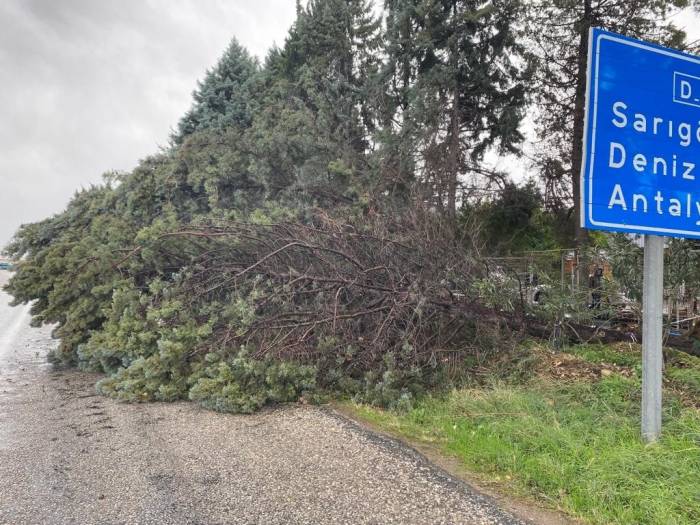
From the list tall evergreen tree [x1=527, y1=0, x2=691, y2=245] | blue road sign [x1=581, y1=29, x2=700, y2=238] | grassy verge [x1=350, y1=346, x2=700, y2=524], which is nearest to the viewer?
grassy verge [x1=350, y1=346, x2=700, y2=524]

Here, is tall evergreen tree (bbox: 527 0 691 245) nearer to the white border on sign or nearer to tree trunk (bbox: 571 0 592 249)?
tree trunk (bbox: 571 0 592 249)

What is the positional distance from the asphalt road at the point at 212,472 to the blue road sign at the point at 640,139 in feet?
6.96

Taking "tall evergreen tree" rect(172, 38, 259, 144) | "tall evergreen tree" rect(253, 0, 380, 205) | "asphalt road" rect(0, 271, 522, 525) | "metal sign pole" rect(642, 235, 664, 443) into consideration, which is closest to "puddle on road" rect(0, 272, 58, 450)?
"asphalt road" rect(0, 271, 522, 525)

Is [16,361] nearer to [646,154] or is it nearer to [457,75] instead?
[646,154]

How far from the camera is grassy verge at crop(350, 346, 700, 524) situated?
287 centimetres

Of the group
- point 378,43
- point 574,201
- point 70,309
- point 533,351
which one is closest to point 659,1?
point 574,201

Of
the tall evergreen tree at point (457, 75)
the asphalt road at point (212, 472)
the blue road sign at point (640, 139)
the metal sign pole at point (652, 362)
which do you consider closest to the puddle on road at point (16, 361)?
the asphalt road at point (212, 472)

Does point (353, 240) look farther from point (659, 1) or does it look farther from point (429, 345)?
point (659, 1)

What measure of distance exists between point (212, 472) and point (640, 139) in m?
3.86

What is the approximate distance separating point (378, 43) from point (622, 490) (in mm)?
15920

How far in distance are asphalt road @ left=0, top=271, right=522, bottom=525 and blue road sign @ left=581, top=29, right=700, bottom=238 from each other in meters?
2.12

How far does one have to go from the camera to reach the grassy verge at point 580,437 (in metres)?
2.87

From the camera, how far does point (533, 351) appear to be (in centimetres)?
607

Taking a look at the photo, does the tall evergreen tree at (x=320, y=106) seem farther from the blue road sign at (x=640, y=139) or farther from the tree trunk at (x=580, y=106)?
the blue road sign at (x=640, y=139)
